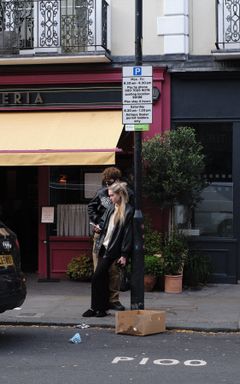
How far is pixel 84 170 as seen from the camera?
40.3 ft

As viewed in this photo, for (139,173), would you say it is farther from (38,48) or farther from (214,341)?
(38,48)

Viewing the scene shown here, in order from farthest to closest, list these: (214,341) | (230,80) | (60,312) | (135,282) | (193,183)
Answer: (230,80), (193,183), (60,312), (135,282), (214,341)

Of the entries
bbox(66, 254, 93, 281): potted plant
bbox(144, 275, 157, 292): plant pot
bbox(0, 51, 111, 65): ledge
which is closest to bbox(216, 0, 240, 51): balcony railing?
bbox(0, 51, 111, 65): ledge

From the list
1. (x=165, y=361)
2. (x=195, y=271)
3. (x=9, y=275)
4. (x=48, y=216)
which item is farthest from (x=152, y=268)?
(x=165, y=361)

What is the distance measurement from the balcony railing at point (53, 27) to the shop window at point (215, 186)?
232 centimetres

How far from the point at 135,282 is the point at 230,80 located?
480 cm

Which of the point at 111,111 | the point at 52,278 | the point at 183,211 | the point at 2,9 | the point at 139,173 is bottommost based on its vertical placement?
the point at 52,278

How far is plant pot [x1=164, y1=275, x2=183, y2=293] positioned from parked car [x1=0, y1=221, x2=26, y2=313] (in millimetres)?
3754

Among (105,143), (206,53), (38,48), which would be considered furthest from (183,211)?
(38,48)

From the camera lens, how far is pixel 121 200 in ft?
28.3

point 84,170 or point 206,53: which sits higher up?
point 206,53

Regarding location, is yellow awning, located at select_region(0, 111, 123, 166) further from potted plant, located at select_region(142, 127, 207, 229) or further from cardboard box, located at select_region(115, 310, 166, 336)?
cardboard box, located at select_region(115, 310, 166, 336)

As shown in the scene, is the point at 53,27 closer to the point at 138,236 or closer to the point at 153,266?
the point at 153,266

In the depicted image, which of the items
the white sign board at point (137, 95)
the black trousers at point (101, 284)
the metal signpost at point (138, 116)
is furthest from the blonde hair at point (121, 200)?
the white sign board at point (137, 95)
